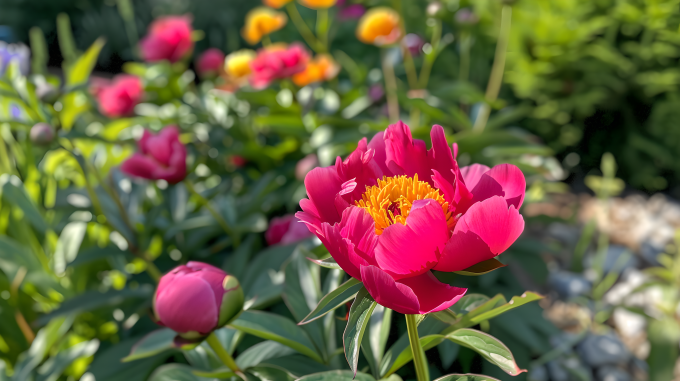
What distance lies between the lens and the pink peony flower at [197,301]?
41cm

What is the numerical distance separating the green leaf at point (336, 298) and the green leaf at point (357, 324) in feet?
0.04

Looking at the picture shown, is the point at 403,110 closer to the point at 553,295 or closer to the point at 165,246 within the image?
the point at 553,295

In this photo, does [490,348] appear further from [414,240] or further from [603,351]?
[603,351]

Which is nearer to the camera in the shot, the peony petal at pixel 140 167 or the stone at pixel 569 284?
the peony petal at pixel 140 167

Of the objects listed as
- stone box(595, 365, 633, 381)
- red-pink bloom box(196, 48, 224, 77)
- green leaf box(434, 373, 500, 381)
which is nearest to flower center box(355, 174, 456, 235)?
green leaf box(434, 373, 500, 381)

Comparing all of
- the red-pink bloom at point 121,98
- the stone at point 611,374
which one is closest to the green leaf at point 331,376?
the stone at point 611,374

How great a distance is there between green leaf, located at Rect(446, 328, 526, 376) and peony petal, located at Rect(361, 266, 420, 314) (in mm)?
78

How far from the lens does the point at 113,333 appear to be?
3.19 feet

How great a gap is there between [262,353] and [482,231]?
0.32 metres

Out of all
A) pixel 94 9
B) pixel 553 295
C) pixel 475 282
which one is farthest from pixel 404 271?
pixel 94 9

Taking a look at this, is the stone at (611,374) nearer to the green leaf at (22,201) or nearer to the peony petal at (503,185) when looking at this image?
the peony petal at (503,185)

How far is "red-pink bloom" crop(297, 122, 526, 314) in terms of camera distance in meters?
0.31

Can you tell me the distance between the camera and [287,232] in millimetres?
832

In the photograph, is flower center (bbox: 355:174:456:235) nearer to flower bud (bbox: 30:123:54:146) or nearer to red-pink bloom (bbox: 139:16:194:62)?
flower bud (bbox: 30:123:54:146)
